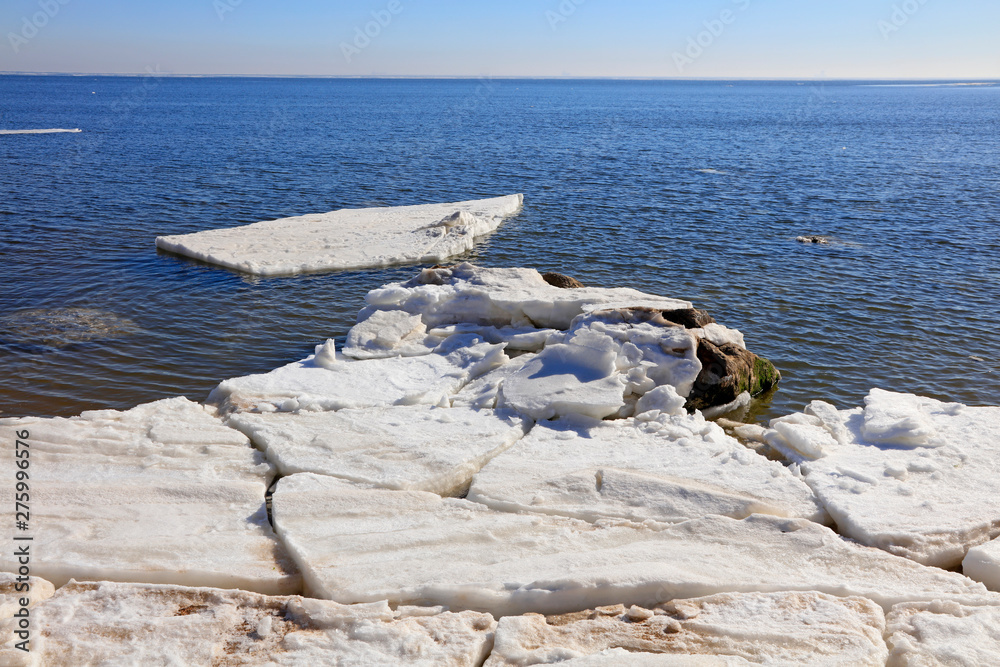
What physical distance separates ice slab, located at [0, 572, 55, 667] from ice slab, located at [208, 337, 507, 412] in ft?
11.7

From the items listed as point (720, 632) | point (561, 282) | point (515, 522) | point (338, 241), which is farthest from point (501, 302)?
point (338, 241)

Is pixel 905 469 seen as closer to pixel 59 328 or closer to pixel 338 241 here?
pixel 59 328

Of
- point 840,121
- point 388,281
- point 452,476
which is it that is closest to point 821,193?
point 388,281

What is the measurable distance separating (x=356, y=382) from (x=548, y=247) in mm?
10934

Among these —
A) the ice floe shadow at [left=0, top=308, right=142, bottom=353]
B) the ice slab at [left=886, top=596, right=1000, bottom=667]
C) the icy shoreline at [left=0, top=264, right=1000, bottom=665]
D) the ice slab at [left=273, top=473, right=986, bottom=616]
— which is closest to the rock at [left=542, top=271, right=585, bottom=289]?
the icy shoreline at [left=0, top=264, right=1000, bottom=665]

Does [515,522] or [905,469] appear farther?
[905,469]

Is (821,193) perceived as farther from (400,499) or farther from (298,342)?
(400,499)

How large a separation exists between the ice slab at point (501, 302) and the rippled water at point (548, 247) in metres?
1.64

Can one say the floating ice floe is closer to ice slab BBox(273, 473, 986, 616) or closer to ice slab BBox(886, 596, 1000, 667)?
ice slab BBox(273, 473, 986, 616)

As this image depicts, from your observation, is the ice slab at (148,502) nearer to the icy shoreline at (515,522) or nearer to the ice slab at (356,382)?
the icy shoreline at (515,522)

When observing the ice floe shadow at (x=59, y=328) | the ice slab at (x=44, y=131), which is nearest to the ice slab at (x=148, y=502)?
the ice floe shadow at (x=59, y=328)

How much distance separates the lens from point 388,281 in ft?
54.1

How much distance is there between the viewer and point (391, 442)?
26.3ft

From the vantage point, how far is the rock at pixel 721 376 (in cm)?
1025
